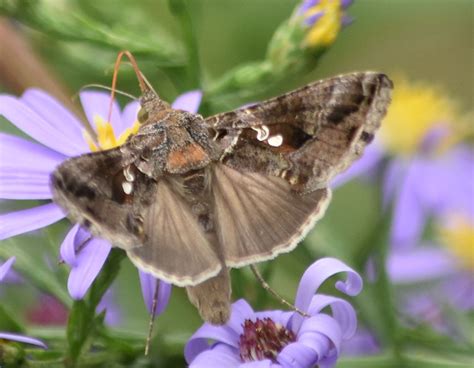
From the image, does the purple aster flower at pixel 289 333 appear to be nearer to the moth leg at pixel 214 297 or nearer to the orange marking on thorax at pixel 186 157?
the moth leg at pixel 214 297

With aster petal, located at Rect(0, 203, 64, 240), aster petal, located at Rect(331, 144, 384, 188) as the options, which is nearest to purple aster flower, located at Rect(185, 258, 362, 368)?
aster petal, located at Rect(0, 203, 64, 240)

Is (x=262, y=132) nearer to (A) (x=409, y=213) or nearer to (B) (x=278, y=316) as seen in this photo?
(B) (x=278, y=316)

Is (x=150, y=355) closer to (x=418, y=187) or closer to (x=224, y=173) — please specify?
(x=224, y=173)

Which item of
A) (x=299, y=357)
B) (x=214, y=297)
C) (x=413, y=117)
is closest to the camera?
(x=299, y=357)

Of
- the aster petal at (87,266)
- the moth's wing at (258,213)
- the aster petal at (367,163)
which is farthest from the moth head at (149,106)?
the aster petal at (367,163)

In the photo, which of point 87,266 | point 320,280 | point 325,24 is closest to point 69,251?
point 87,266

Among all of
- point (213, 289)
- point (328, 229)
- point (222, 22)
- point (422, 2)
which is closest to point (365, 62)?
point (422, 2)

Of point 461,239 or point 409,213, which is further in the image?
point 461,239

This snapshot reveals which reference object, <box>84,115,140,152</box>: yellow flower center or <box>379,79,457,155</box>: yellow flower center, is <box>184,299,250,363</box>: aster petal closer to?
<box>84,115,140,152</box>: yellow flower center
